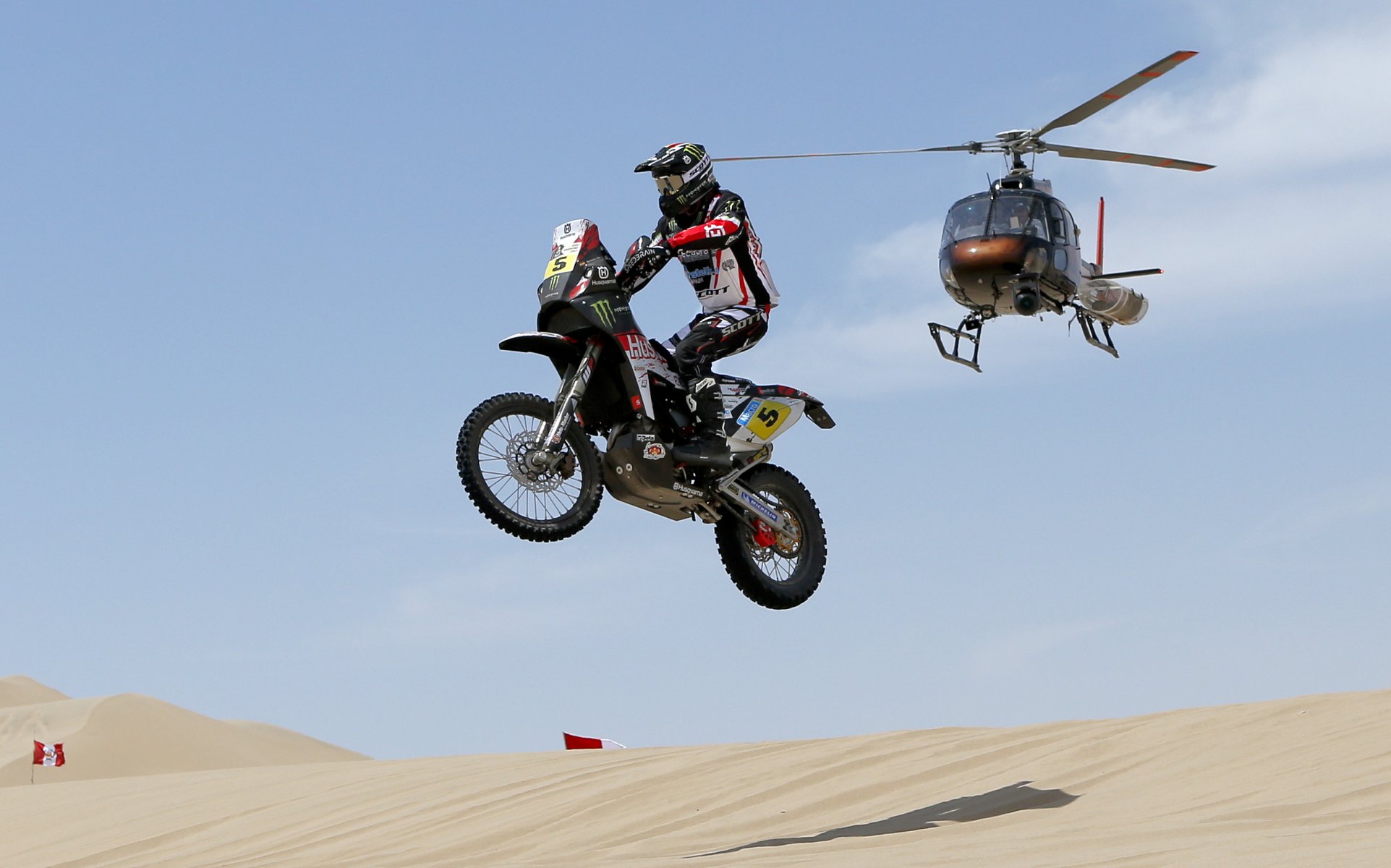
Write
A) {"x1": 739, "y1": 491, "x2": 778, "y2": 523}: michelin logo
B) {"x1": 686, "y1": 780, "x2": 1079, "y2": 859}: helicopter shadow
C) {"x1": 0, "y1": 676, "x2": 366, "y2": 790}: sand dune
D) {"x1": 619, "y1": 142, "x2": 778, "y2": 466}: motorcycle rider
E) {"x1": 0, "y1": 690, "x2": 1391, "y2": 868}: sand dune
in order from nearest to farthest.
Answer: {"x1": 0, "y1": 690, "x2": 1391, "y2": 868}: sand dune
{"x1": 619, "y1": 142, "x2": 778, "y2": 466}: motorcycle rider
{"x1": 686, "y1": 780, "x2": 1079, "y2": 859}: helicopter shadow
{"x1": 739, "y1": 491, "x2": 778, "y2": 523}: michelin logo
{"x1": 0, "y1": 676, "x2": 366, "y2": 790}: sand dune

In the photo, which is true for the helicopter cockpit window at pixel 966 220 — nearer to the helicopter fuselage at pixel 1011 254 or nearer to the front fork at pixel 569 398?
the helicopter fuselage at pixel 1011 254

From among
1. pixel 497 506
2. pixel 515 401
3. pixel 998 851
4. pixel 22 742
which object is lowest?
pixel 998 851

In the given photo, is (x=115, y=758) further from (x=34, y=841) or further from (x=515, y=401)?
(x=515, y=401)

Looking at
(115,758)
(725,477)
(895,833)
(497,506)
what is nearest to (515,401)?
(497,506)

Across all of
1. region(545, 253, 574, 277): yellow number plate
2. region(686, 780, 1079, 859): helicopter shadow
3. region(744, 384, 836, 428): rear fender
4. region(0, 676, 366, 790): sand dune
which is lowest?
region(686, 780, 1079, 859): helicopter shadow

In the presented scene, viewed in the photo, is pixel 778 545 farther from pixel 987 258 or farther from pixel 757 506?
pixel 987 258

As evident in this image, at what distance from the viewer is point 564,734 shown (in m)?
17.4

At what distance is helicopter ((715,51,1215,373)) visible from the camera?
1866cm

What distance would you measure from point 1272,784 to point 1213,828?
5.29 ft

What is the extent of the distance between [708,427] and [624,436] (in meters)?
0.75

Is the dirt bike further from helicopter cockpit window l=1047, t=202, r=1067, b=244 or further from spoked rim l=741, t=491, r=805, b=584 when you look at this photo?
helicopter cockpit window l=1047, t=202, r=1067, b=244

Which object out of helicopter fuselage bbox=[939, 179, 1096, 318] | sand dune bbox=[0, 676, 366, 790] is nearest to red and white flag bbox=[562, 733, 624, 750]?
helicopter fuselage bbox=[939, 179, 1096, 318]

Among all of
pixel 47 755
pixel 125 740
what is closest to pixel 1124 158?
pixel 47 755

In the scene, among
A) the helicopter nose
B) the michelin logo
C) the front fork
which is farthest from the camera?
the helicopter nose
